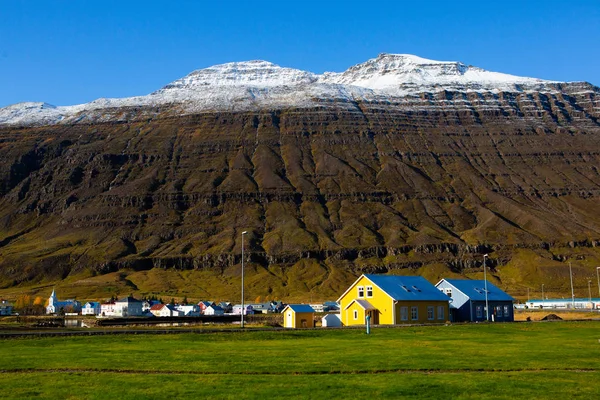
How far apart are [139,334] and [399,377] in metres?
32.4

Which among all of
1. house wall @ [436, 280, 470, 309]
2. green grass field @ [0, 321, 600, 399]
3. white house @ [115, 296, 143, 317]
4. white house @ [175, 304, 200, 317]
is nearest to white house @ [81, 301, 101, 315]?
white house @ [115, 296, 143, 317]

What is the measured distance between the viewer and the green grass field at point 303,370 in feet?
77.3

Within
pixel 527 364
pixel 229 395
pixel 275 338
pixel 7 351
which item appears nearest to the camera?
pixel 229 395

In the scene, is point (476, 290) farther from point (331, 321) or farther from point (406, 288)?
point (331, 321)

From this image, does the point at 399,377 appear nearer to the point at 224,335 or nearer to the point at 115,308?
the point at 224,335

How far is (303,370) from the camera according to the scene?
29391 mm

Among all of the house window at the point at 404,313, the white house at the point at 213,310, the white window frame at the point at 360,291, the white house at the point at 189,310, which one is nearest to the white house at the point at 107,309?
the white house at the point at 189,310

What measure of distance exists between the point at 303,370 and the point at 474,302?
61776 millimetres

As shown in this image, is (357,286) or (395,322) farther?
(357,286)

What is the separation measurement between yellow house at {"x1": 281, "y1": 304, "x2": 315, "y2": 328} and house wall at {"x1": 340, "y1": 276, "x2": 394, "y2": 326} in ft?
12.8

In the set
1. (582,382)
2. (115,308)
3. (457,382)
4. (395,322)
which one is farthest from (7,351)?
(115,308)

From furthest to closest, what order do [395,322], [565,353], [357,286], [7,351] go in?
[357,286]
[395,322]
[7,351]
[565,353]

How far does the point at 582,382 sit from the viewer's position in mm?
25234

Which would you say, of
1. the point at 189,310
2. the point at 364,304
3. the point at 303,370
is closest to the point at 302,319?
the point at 364,304
